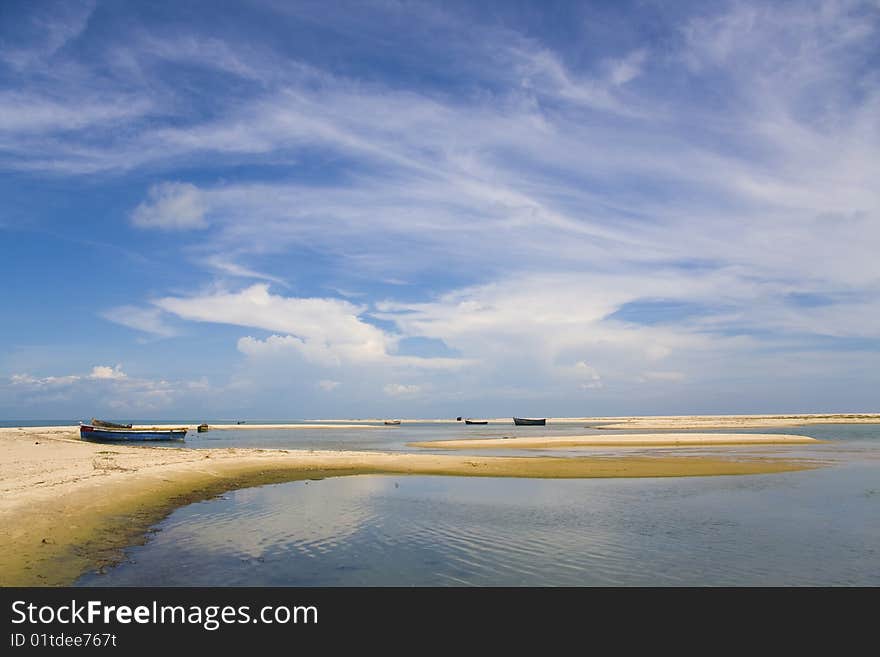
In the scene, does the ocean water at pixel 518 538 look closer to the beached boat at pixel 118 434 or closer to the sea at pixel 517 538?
the sea at pixel 517 538

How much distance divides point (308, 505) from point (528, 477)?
50.9ft

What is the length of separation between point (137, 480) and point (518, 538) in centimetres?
1955

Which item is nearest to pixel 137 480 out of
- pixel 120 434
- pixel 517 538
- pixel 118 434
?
pixel 517 538

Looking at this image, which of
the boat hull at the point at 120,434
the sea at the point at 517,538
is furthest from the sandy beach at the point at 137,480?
the boat hull at the point at 120,434

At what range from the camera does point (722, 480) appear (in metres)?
32.9

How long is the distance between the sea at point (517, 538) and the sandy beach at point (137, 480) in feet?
4.10

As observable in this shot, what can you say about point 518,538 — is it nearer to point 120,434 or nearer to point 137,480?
point 137,480

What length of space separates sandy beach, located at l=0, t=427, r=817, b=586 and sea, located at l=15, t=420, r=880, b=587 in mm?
1250

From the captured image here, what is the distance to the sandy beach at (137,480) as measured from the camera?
15222 millimetres

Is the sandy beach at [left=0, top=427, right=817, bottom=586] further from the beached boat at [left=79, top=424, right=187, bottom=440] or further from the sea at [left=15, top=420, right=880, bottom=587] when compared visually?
the beached boat at [left=79, top=424, right=187, bottom=440]

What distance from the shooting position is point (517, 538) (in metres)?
18.3

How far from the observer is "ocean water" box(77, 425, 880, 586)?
46.3 ft
